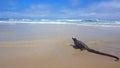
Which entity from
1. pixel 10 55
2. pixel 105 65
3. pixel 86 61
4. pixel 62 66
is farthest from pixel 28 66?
pixel 105 65

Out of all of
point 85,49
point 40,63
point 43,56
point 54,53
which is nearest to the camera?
point 40,63

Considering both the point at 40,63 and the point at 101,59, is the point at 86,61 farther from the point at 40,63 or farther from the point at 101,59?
the point at 40,63

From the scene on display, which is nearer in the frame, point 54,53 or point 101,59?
point 101,59

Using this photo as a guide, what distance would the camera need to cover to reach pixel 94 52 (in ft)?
18.1

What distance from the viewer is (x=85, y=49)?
19.8 ft

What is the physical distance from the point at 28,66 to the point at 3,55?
4.17 feet

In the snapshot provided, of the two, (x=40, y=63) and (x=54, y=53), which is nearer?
(x=40, y=63)

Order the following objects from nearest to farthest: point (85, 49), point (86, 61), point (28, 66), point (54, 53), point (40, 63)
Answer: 1. point (28, 66)
2. point (40, 63)
3. point (86, 61)
4. point (54, 53)
5. point (85, 49)

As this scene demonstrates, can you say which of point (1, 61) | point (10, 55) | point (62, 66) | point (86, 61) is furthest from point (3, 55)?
point (86, 61)

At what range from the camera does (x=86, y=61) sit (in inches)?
180

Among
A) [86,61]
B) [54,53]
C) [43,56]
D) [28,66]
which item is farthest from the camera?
[54,53]

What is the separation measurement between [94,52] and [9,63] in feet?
8.33

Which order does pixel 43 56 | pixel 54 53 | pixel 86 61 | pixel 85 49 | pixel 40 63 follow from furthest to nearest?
1. pixel 85 49
2. pixel 54 53
3. pixel 43 56
4. pixel 86 61
5. pixel 40 63

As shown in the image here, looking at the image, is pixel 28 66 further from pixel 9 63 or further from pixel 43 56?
pixel 43 56
